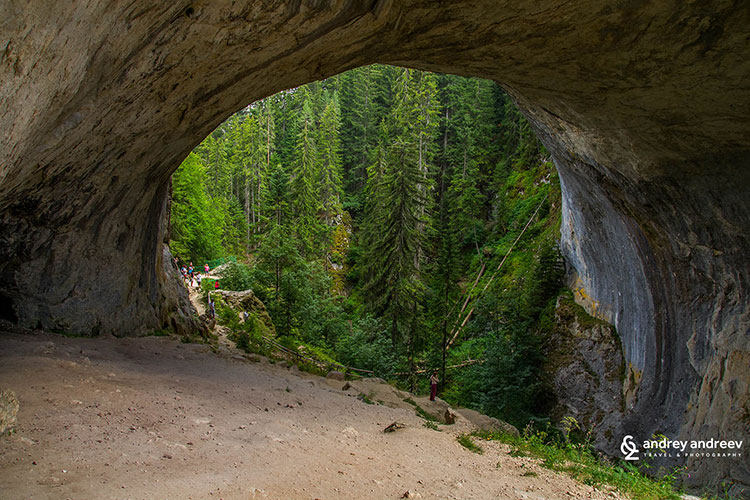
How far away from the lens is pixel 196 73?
639 centimetres

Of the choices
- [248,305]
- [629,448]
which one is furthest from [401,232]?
[629,448]

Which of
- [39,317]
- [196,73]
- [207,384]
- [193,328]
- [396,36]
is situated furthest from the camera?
[193,328]

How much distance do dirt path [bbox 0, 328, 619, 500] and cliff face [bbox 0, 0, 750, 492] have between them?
8.42 feet

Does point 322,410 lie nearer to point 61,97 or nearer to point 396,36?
point 61,97

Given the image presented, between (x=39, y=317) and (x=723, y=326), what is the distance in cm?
1394

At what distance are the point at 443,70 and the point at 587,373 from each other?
11.4 meters

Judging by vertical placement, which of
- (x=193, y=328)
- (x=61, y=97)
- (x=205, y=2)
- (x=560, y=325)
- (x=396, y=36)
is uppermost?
(x=396, y=36)

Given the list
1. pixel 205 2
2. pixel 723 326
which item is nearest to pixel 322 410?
pixel 205 2

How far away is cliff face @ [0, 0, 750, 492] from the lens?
202 inches

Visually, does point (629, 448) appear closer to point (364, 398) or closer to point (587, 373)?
point (587, 373)

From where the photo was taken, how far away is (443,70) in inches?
346

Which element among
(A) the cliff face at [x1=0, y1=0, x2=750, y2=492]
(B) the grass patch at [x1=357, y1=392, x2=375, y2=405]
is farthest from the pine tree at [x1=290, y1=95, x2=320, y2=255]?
(B) the grass patch at [x1=357, y1=392, x2=375, y2=405]

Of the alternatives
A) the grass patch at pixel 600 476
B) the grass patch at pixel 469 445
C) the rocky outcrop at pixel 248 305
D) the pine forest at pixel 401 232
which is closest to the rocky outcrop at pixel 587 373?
the pine forest at pixel 401 232

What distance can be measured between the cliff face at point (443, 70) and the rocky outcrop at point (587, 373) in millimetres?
1219
